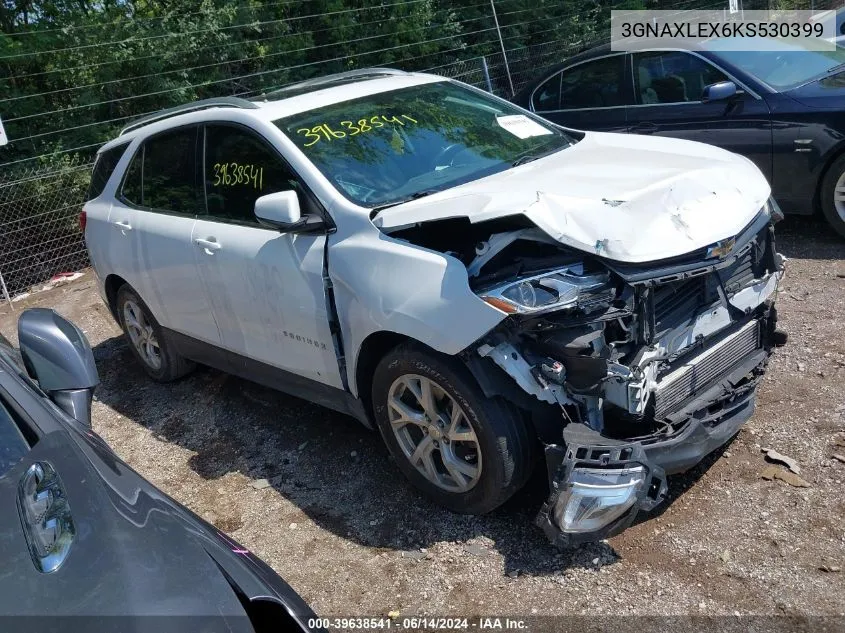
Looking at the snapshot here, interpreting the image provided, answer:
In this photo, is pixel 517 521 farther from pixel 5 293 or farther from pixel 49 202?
pixel 49 202

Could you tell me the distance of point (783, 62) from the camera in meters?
6.84

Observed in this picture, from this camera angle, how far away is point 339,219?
12.5 feet

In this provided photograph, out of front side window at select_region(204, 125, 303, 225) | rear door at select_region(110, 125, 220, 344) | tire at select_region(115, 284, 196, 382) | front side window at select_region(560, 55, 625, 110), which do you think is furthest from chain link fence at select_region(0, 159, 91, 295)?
front side window at select_region(560, 55, 625, 110)

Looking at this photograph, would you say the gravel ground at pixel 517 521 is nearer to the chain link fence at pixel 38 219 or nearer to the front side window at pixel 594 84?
the front side window at pixel 594 84

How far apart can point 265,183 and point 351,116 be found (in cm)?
60

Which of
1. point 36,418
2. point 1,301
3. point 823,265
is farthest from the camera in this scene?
point 1,301

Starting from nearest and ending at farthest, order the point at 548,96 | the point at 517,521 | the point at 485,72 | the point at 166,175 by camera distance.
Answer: the point at 517,521 < the point at 166,175 < the point at 548,96 < the point at 485,72

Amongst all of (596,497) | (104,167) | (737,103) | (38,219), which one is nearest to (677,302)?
(596,497)

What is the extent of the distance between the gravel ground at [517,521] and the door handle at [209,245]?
122 centimetres

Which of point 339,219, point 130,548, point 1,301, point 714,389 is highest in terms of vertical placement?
point 339,219

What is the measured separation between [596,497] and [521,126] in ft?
8.09

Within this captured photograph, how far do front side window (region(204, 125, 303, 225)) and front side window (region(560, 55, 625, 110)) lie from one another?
162 inches

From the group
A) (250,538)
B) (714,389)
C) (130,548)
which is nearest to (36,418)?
(130,548)

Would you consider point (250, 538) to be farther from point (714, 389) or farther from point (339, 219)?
point (714, 389)
